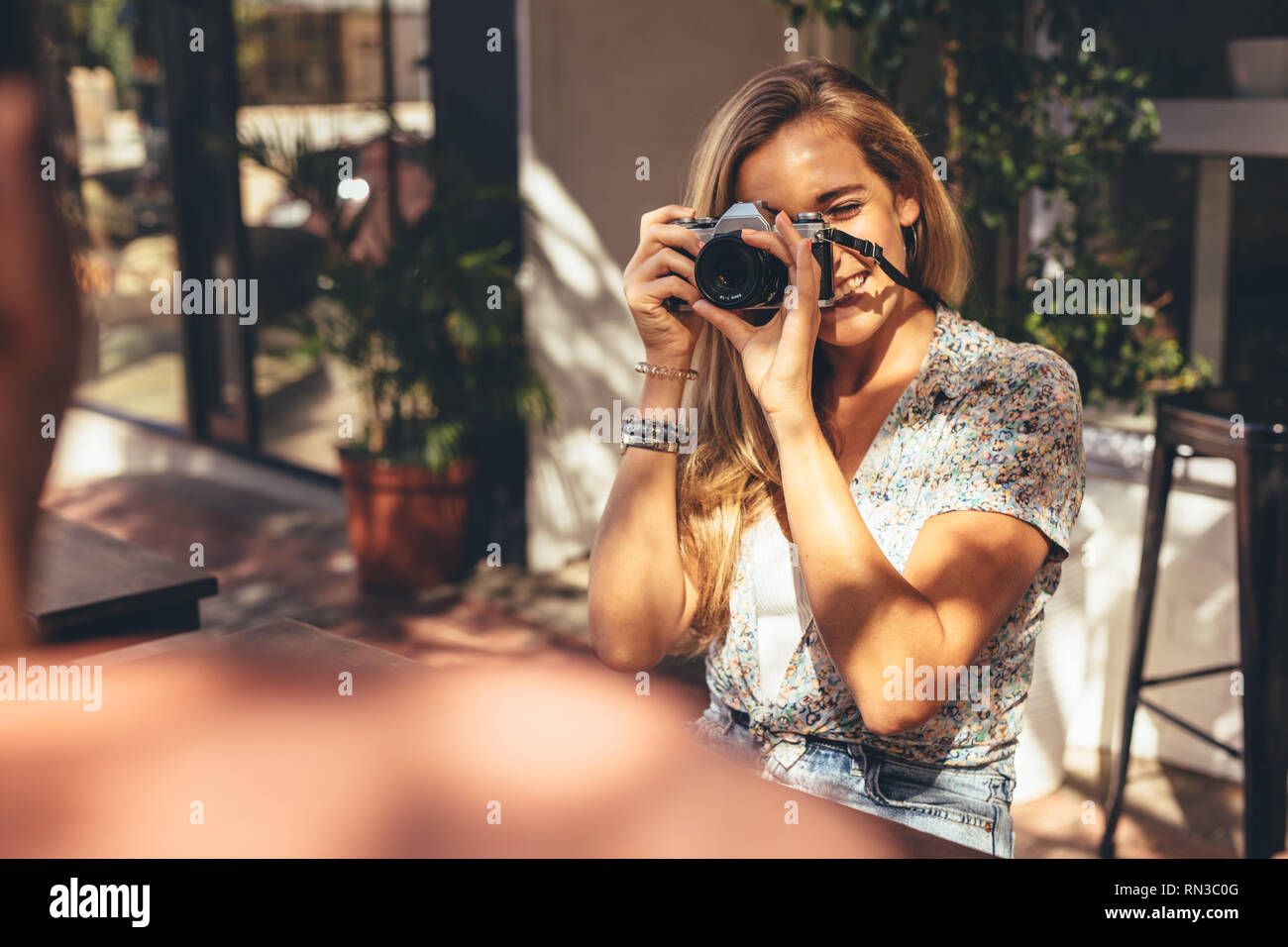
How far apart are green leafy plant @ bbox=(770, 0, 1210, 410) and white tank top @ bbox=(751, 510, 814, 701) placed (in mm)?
1231

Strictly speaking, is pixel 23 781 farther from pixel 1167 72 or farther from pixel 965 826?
pixel 1167 72

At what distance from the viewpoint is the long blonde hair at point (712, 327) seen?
152 cm

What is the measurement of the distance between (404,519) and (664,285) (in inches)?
115

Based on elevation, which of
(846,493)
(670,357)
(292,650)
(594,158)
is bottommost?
(292,650)

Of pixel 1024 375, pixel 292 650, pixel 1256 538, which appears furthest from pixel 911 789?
pixel 1256 538

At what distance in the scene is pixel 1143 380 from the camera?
2.98 m

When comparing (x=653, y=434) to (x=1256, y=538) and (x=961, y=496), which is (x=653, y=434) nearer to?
(x=961, y=496)

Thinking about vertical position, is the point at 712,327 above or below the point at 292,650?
above

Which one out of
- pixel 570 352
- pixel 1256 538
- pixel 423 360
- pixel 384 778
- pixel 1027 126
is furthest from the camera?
pixel 570 352

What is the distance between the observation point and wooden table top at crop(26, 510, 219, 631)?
1908 mm

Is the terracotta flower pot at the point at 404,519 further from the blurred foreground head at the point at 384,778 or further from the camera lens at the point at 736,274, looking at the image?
the camera lens at the point at 736,274

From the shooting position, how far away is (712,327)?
5.32 ft

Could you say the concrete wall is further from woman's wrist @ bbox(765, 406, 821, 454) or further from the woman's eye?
woman's wrist @ bbox(765, 406, 821, 454)

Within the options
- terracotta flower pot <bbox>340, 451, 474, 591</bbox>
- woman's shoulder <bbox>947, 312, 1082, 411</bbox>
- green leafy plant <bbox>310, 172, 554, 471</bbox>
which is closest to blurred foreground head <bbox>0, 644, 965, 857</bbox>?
woman's shoulder <bbox>947, 312, 1082, 411</bbox>
